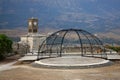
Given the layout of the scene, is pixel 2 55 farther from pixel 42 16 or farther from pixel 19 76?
pixel 42 16

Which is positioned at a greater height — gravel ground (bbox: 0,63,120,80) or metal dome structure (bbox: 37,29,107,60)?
metal dome structure (bbox: 37,29,107,60)

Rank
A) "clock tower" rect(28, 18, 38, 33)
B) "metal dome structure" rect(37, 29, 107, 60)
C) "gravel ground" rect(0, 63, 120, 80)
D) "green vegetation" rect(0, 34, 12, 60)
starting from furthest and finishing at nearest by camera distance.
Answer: "clock tower" rect(28, 18, 38, 33)
"green vegetation" rect(0, 34, 12, 60)
"metal dome structure" rect(37, 29, 107, 60)
"gravel ground" rect(0, 63, 120, 80)

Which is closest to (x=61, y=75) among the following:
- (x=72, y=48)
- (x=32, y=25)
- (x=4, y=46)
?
(x=4, y=46)

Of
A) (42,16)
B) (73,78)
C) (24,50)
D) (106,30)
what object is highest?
(42,16)

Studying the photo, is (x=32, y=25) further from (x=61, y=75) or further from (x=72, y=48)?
(x=61, y=75)

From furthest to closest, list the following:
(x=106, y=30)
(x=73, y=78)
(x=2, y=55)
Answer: (x=106, y=30) → (x=2, y=55) → (x=73, y=78)

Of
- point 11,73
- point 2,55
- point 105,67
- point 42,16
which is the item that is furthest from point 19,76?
point 42,16

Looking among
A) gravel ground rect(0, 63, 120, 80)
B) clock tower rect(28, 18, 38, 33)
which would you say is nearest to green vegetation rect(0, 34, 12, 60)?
gravel ground rect(0, 63, 120, 80)

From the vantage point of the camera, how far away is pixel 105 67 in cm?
3319

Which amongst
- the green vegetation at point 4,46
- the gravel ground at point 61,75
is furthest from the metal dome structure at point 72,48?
the gravel ground at point 61,75

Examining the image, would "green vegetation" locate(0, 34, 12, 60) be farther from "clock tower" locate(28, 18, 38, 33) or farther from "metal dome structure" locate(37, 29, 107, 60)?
"clock tower" locate(28, 18, 38, 33)

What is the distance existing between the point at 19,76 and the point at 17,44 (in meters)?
28.0

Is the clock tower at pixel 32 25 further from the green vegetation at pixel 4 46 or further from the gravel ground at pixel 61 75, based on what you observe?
the gravel ground at pixel 61 75

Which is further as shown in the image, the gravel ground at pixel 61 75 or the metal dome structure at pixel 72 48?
the metal dome structure at pixel 72 48
